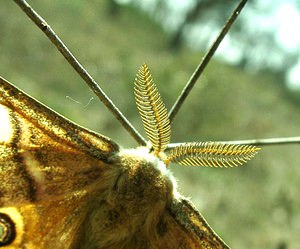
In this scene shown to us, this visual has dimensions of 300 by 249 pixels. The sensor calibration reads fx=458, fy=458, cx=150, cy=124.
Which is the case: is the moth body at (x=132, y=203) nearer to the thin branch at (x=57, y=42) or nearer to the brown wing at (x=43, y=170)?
the brown wing at (x=43, y=170)

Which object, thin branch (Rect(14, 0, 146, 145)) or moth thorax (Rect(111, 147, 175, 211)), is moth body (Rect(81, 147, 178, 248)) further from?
thin branch (Rect(14, 0, 146, 145))

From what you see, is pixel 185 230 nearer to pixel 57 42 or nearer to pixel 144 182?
pixel 144 182

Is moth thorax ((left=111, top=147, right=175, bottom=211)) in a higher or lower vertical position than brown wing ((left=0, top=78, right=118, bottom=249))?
higher

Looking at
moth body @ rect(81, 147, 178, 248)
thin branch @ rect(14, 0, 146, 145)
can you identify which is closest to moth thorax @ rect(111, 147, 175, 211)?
moth body @ rect(81, 147, 178, 248)

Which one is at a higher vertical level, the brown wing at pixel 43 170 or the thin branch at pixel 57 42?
the thin branch at pixel 57 42

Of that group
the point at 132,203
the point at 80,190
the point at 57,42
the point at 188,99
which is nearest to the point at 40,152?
the point at 80,190

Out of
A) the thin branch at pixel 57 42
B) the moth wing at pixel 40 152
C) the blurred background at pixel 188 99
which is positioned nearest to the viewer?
the thin branch at pixel 57 42

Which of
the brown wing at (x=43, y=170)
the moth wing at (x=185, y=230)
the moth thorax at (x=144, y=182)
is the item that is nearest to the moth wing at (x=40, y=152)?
the brown wing at (x=43, y=170)
